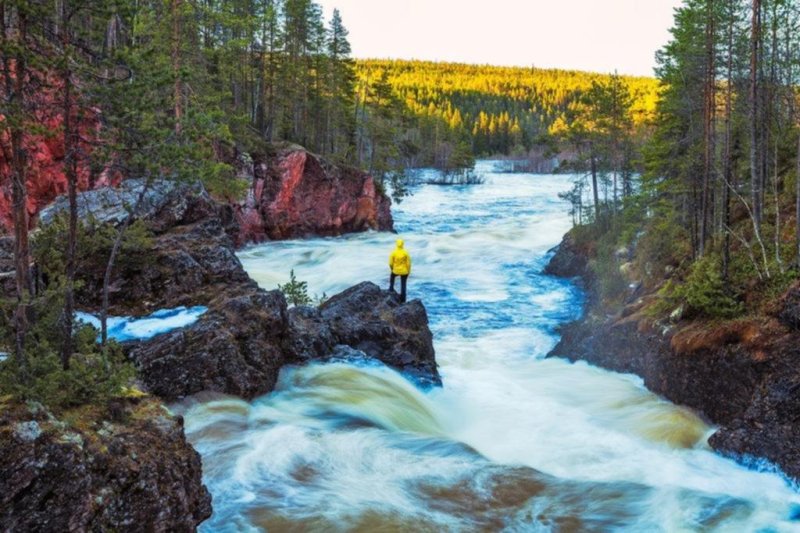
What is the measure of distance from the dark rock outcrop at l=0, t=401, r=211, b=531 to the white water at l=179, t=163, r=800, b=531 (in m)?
1.35

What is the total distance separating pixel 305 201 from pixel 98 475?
35368 millimetres

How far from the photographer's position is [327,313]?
49.8ft

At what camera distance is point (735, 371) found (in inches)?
432

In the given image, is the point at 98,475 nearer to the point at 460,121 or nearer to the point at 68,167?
the point at 68,167

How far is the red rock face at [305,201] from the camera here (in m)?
36.9

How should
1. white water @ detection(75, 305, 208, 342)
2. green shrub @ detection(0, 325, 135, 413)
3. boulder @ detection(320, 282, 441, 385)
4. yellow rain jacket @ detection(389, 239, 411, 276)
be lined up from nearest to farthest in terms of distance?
green shrub @ detection(0, 325, 135, 413) → white water @ detection(75, 305, 208, 342) → boulder @ detection(320, 282, 441, 385) → yellow rain jacket @ detection(389, 239, 411, 276)

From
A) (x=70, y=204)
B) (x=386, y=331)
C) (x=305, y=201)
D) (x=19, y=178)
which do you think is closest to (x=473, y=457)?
(x=386, y=331)

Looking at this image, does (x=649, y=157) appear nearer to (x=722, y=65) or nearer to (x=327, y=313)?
(x=722, y=65)

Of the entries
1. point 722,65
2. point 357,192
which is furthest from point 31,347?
point 357,192

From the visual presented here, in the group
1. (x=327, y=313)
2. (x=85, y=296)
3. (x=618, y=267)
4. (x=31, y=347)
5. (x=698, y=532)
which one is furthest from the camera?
(x=618, y=267)

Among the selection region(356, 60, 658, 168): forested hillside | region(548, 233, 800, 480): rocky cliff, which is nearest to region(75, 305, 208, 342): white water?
region(548, 233, 800, 480): rocky cliff

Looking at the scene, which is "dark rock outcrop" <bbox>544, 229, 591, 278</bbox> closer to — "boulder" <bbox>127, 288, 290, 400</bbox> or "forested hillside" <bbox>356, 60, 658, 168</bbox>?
"forested hillside" <bbox>356, 60, 658, 168</bbox>

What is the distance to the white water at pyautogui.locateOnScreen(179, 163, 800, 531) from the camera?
7402 millimetres

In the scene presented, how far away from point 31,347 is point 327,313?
30.5ft
